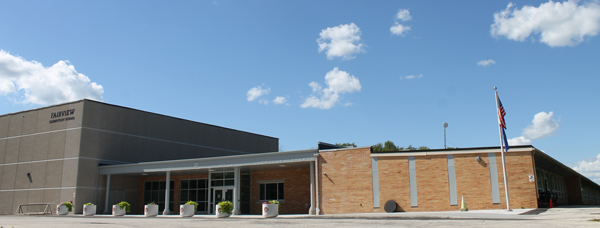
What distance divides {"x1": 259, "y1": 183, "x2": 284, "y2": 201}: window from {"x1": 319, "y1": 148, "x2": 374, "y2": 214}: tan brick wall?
5.20 m

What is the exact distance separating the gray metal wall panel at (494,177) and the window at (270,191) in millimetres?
13341

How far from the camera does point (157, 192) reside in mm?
37906

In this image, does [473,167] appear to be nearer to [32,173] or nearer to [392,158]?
[392,158]

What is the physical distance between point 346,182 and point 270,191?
741cm

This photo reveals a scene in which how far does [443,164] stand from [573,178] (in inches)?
1122

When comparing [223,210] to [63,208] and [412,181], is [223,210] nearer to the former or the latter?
[412,181]

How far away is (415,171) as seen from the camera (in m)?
24.4

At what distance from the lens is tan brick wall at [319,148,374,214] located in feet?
83.1

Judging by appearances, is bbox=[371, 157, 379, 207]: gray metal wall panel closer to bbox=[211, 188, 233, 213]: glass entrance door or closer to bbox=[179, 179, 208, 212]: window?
bbox=[211, 188, 233, 213]: glass entrance door

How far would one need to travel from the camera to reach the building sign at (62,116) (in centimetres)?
3609

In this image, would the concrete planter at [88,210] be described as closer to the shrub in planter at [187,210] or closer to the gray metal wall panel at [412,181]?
the shrub in planter at [187,210]

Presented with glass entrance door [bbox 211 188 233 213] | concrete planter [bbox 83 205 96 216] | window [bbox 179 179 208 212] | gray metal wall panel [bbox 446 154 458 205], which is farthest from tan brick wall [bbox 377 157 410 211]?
concrete planter [bbox 83 205 96 216]

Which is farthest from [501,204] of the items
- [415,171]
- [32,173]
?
[32,173]

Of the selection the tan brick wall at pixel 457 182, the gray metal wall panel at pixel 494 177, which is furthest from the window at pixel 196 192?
the gray metal wall panel at pixel 494 177
